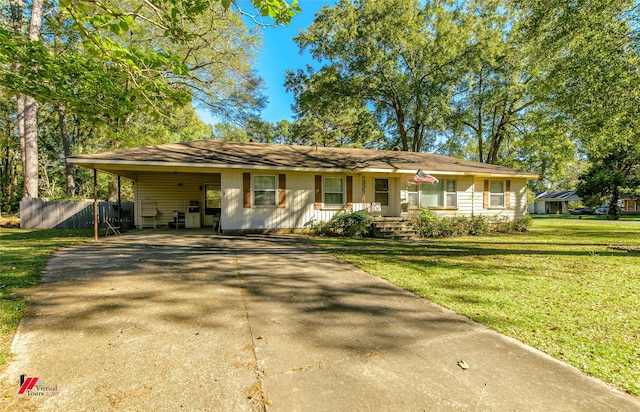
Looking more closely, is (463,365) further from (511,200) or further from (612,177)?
(612,177)

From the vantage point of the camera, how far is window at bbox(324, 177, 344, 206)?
12711 mm

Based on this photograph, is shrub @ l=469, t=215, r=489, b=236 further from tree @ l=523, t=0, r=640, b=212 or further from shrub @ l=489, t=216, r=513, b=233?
tree @ l=523, t=0, r=640, b=212

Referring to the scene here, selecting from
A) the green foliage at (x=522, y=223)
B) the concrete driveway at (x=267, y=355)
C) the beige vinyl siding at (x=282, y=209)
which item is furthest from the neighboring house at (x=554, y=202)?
the concrete driveway at (x=267, y=355)

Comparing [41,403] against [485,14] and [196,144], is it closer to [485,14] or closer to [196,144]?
[196,144]

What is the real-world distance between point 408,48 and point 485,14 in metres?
5.68

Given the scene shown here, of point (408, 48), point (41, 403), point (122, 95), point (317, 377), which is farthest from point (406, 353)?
point (408, 48)

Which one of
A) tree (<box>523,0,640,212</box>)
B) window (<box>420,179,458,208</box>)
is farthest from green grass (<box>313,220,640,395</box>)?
window (<box>420,179,458,208</box>)

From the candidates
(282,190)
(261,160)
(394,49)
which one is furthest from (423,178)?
(394,49)

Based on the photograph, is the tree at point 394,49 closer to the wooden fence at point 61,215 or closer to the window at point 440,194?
the window at point 440,194

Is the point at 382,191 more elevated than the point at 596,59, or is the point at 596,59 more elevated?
the point at 596,59

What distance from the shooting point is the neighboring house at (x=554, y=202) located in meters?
46.5

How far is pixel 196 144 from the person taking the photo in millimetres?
13281

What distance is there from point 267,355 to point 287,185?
32.1 feet

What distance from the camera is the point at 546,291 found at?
4.71 meters
